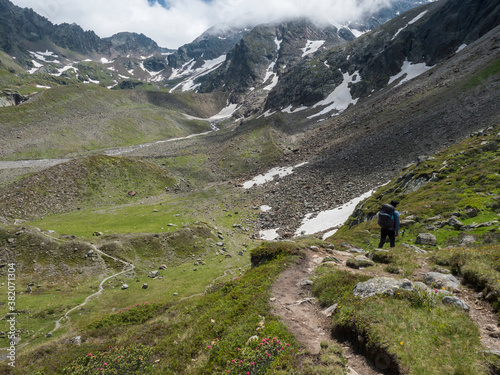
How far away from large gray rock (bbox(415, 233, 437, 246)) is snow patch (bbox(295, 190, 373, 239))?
1782 centimetres

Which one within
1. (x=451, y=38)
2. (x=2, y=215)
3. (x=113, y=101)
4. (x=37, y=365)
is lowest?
(x=37, y=365)

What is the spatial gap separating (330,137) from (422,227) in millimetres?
67689

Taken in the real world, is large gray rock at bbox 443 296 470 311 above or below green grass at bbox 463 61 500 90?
below

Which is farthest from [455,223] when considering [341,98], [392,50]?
[392,50]

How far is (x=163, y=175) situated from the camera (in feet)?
228

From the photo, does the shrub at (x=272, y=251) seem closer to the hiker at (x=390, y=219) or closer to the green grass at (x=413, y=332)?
the hiker at (x=390, y=219)

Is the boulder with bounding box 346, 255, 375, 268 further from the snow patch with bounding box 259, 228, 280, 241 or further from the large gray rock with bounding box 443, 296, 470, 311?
the snow patch with bounding box 259, 228, 280, 241

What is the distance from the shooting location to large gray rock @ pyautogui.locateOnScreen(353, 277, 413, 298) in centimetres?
1087

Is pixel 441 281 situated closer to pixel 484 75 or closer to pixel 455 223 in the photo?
pixel 455 223

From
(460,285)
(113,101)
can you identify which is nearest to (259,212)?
(460,285)

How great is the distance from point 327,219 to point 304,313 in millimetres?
31738

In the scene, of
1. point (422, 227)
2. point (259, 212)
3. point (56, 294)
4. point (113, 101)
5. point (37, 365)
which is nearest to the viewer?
point (37, 365)

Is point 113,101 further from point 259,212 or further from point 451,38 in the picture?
point 451,38

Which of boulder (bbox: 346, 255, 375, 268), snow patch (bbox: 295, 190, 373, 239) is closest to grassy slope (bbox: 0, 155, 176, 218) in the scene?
snow patch (bbox: 295, 190, 373, 239)
